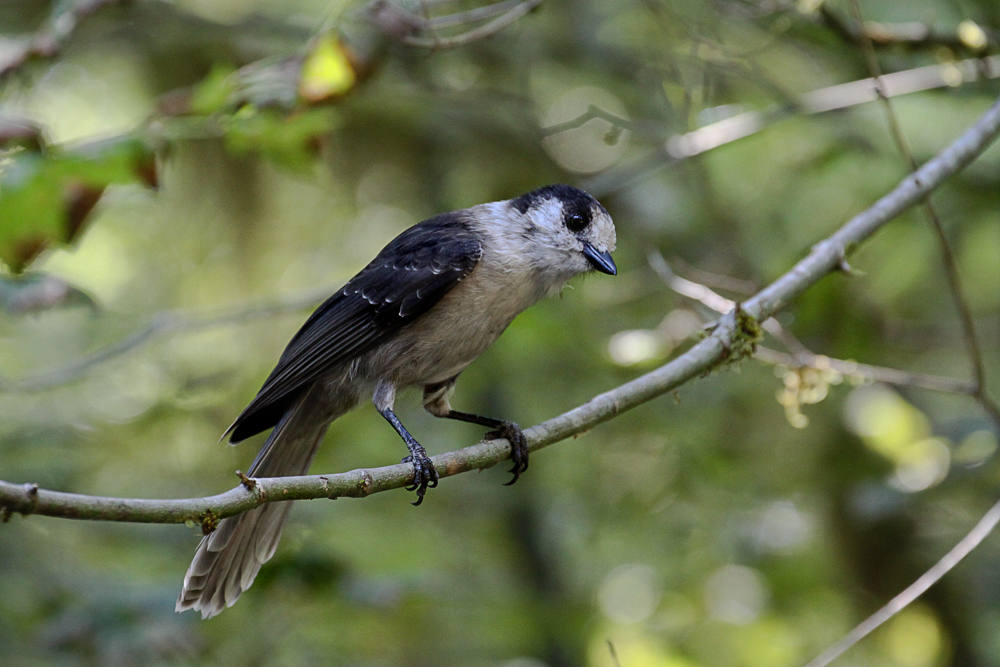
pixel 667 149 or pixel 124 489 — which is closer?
pixel 667 149

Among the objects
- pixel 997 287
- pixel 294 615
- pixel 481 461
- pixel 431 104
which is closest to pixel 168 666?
pixel 294 615

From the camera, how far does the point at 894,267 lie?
464 centimetres

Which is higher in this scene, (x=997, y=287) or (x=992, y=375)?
(x=997, y=287)

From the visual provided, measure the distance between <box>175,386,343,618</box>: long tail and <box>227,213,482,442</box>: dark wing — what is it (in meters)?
0.11

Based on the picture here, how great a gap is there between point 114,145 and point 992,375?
17.0ft

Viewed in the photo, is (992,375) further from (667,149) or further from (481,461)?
(481,461)

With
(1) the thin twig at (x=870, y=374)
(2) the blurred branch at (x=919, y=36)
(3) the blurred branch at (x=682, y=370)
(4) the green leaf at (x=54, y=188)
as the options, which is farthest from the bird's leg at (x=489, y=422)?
(2) the blurred branch at (x=919, y=36)

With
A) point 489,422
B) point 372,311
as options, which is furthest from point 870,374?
point 372,311

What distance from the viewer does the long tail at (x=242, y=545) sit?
112 inches

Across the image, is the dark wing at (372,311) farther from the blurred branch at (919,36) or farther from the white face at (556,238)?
the blurred branch at (919,36)

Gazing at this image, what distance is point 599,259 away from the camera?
124 inches

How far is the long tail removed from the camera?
9.32 ft

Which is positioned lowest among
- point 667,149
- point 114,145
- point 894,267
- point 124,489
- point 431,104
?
point 124,489

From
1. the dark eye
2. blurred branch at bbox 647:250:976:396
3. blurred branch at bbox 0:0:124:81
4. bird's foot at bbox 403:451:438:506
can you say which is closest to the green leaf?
blurred branch at bbox 0:0:124:81
